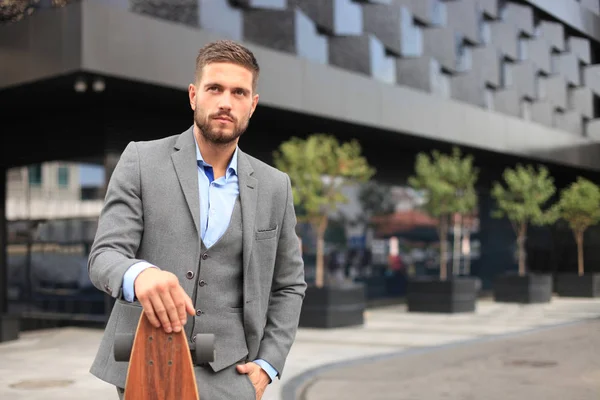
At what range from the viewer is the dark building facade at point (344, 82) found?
1453cm

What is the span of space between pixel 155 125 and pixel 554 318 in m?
10.2

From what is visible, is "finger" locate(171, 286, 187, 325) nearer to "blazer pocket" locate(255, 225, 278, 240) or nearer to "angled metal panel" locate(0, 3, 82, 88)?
"blazer pocket" locate(255, 225, 278, 240)

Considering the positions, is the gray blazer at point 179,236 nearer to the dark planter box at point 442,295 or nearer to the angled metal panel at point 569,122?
the dark planter box at point 442,295

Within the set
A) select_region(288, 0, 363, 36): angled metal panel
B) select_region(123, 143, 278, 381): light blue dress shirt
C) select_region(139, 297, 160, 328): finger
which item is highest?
select_region(288, 0, 363, 36): angled metal panel

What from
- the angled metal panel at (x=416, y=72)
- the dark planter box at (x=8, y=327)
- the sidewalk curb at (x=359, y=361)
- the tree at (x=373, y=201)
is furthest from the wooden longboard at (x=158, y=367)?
the angled metal panel at (x=416, y=72)

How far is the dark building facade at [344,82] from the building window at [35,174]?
21 centimetres

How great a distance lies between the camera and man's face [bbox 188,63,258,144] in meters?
2.61

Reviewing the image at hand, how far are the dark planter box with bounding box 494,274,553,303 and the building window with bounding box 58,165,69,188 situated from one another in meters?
14.0

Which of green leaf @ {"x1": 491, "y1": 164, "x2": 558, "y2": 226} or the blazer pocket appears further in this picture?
green leaf @ {"x1": 491, "y1": 164, "x2": 558, "y2": 226}

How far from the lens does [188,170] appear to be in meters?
2.69

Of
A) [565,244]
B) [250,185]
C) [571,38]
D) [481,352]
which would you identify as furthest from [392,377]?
[571,38]

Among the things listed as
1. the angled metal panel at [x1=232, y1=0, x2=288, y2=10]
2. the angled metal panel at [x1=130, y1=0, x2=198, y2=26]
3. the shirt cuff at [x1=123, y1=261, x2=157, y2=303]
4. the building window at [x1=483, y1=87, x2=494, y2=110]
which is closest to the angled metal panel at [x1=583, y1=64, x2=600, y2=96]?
the building window at [x1=483, y1=87, x2=494, y2=110]

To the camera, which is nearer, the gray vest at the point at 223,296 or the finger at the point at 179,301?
the finger at the point at 179,301

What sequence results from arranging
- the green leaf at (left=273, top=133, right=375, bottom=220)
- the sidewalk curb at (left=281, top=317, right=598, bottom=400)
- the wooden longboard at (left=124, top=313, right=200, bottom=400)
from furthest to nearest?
the green leaf at (left=273, top=133, right=375, bottom=220) → the sidewalk curb at (left=281, top=317, right=598, bottom=400) → the wooden longboard at (left=124, top=313, right=200, bottom=400)
